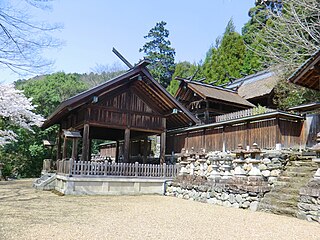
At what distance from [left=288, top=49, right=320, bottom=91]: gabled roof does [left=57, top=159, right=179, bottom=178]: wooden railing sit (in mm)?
7209

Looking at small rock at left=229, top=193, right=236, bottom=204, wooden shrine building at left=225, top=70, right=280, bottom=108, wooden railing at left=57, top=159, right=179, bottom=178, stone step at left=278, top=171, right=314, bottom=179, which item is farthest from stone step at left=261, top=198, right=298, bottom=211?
wooden shrine building at left=225, top=70, right=280, bottom=108

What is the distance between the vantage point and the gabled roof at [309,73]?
10.5 m

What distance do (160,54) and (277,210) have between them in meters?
40.5

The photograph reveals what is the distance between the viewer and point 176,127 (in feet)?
63.9

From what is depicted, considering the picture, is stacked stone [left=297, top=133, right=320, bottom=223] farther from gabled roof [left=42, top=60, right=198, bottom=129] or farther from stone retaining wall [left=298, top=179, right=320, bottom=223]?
gabled roof [left=42, top=60, right=198, bottom=129]

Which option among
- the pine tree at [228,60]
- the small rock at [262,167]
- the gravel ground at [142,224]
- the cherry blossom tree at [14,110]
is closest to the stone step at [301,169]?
the small rock at [262,167]

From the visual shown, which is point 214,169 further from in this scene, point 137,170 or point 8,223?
point 8,223

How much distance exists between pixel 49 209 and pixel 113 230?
3.46 m

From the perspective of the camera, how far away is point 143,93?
54.7 ft

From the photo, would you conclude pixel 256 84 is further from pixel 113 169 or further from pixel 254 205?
pixel 254 205

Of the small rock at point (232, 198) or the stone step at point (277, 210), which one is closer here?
the stone step at point (277, 210)

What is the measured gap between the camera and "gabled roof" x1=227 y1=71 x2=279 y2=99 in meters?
24.4

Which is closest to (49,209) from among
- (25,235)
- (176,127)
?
(25,235)

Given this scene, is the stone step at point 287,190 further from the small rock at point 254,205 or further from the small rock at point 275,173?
the small rock at point 275,173
